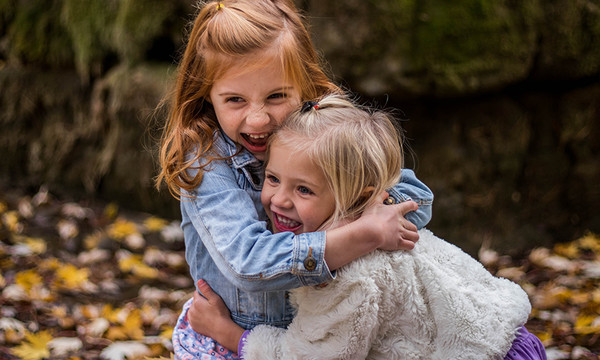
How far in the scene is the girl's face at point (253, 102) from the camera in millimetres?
1936

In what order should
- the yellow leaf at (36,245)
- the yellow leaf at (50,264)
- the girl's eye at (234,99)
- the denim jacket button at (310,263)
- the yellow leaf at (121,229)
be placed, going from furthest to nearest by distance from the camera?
the yellow leaf at (121,229)
the yellow leaf at (36,245)
the yellow leaf at (50,264)
the girl's eye at (234,99)
the denim jacket button at (310,263)

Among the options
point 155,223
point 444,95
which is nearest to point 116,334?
point 155,223

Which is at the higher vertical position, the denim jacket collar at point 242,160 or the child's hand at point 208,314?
the denim jacket collar at point 242,160

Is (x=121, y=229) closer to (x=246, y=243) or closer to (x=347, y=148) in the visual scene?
(x=246, y=243)

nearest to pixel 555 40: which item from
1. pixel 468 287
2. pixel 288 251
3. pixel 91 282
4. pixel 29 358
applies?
pixel 468 287

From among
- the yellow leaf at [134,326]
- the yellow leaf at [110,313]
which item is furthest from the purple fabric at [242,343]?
the yellow leaf at [110,313]

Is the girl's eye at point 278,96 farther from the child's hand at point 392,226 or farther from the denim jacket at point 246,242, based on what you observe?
the child's hand at point 392,226

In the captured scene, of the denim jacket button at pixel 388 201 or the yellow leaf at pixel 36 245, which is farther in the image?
the yellow leaf at pixel 36 245

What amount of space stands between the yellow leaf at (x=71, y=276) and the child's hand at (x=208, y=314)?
6.46ft

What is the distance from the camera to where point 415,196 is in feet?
6.92

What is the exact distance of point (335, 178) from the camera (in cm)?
181

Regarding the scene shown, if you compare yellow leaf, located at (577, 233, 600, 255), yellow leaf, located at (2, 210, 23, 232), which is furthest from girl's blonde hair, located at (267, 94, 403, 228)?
yellow leaf, located at (2, 210, 23, 232)

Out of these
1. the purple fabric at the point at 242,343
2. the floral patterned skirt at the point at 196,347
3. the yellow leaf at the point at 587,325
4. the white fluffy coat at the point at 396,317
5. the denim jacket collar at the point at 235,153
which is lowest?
the yellow leaf at the point at 587,325

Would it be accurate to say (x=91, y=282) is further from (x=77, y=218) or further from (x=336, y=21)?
(x=336, y=21)
